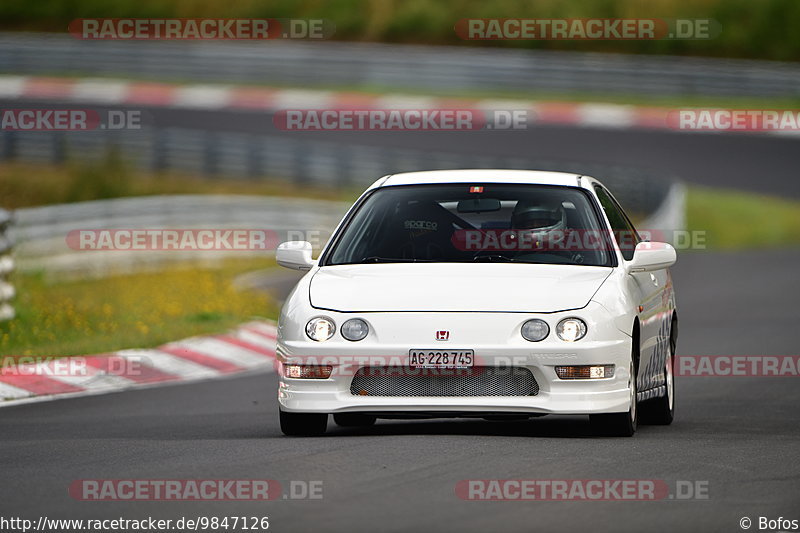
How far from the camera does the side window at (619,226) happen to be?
1041 cm

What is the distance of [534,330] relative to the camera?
8.97 meters

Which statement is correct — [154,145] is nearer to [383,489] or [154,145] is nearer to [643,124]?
[643,124]

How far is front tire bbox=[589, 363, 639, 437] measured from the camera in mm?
9242

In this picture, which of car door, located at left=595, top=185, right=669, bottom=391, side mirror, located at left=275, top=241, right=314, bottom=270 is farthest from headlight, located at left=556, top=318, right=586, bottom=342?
side mirror, located at left=275, top=241, right=314, bottom=270

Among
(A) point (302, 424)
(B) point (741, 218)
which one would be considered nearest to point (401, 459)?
(A) point (302, 424)

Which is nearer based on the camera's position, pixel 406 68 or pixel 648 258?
pixel 648 258

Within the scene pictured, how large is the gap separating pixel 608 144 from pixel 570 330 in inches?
1132

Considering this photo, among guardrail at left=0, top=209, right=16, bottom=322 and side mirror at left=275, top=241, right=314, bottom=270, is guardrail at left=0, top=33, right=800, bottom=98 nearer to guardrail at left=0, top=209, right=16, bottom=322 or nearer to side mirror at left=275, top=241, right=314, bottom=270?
guardrail at left=0, top=209, right=16, bottom=322

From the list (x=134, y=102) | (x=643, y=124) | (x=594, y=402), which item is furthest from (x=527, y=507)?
(x=134, y=102)

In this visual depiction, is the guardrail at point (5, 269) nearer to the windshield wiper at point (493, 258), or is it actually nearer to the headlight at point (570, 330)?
the windshield wiper at point (493, 258)

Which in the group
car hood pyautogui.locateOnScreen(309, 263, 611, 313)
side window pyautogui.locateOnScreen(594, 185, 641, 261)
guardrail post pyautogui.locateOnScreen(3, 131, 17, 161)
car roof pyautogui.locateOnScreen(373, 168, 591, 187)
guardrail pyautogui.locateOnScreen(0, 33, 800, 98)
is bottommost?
car hood pyautogui.locateOnScreen(309, 263, 611, 313)

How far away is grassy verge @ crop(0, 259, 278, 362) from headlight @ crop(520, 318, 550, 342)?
6449 millimetres

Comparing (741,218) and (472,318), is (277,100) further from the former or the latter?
(472,318)

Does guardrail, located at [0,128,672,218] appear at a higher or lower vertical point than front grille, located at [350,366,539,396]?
higher
